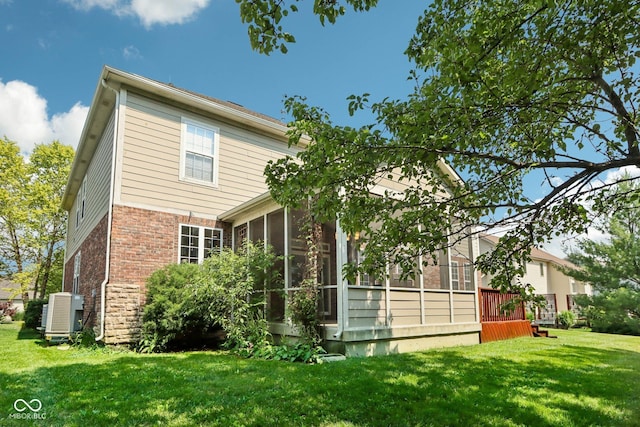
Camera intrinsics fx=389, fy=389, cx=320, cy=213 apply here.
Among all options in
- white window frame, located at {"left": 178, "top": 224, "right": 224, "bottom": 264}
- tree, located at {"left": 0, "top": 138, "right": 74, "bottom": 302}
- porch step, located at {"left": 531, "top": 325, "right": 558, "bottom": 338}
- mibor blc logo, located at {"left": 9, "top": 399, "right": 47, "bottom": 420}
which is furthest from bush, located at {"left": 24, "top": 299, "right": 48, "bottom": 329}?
porch step, located at {"left": 531, "top": 325, "right": 558, "bottom": 338}

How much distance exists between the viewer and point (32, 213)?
2333cm

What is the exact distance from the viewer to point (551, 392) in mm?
4875

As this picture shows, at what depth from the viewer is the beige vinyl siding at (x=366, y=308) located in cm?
712

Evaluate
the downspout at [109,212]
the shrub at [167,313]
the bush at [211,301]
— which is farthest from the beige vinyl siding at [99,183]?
the bush at [211,301]

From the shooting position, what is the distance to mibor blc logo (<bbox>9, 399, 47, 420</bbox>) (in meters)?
3.81

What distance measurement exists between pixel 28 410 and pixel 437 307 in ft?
25.1

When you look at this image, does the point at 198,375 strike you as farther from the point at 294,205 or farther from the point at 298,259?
the point at 298,259

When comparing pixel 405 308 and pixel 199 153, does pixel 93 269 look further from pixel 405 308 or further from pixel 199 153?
pixel 405 308

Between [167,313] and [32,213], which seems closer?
[167,313]

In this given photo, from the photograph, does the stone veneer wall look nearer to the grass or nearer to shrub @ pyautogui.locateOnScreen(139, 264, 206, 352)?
shrub @ pyautogui.locateOnScreen(139, 264, 206, 352)

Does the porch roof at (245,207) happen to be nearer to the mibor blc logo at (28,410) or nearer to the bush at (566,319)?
the mibor blc logo at (28,410)

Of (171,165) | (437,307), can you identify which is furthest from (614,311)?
(171,165)

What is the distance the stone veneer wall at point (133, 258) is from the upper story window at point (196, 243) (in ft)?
0.66

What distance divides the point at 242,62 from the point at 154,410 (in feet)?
29.9
